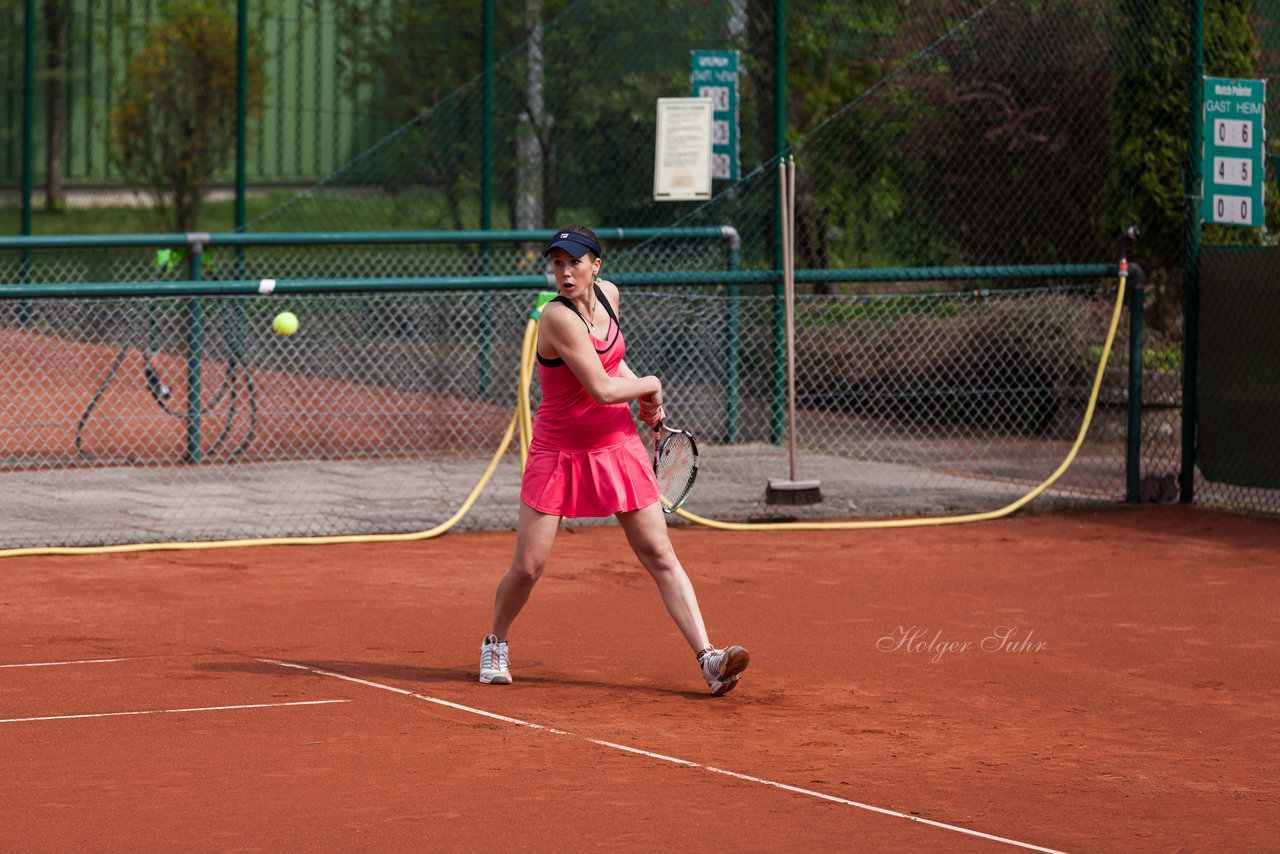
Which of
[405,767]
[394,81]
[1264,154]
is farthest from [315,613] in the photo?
[394,81]

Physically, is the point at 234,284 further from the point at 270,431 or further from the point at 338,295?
the point at 270,431

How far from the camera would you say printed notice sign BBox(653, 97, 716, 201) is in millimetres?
12664

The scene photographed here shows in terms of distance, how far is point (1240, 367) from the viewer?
35.7 ft

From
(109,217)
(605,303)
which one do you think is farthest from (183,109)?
(605,303)

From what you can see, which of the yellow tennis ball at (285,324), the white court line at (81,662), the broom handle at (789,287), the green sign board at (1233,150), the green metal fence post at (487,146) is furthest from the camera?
the green metal fence post at (487,146)

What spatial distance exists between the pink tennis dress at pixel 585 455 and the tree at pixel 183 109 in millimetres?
13515

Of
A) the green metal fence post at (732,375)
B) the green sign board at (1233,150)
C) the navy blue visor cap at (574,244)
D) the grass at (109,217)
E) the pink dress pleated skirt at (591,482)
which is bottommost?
the pink dress pleated skirt at (591,482)

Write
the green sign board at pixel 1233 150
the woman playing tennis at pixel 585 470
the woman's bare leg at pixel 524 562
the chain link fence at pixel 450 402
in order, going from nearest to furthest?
the woman playing tennis at pixel 585 470, the woman's bare leg at pixel 524 562, the green sign board at pixel 1233 150, the chain link fence at pixel 450 402

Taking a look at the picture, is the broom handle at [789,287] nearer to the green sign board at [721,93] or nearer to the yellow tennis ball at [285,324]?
the green sign board at [721,93]

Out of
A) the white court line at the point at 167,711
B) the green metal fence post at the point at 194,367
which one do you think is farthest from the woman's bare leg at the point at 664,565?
the green metal fence post at the point at 194,367

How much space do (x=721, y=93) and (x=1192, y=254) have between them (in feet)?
12.5

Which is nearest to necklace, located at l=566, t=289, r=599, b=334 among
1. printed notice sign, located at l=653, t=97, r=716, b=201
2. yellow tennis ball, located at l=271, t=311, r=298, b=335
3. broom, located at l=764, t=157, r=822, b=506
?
broom, located at l=764, t=157, r=822, b=506

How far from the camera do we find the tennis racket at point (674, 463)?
671cm

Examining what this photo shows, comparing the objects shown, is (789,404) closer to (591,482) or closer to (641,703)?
(591,482)
